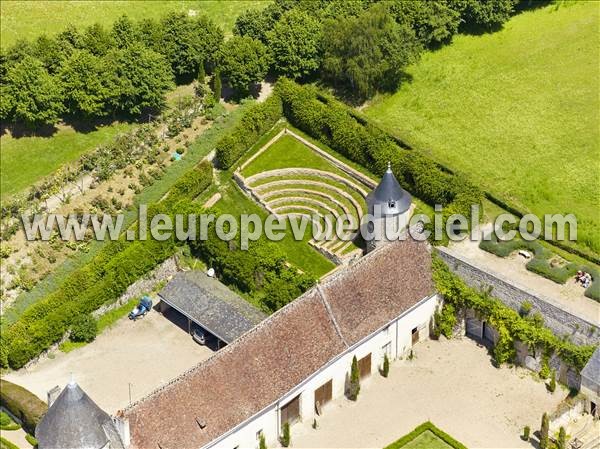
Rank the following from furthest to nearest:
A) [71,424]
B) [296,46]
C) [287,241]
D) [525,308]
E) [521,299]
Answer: [296,46]
[287,241]
[521,299]
[525,308]
[71,424]

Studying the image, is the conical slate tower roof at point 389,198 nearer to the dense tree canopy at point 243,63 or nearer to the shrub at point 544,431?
the shrub at point 544,431

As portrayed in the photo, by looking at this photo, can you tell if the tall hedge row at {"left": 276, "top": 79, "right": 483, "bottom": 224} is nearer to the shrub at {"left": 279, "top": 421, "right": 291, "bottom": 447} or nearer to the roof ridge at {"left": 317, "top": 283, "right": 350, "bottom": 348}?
the roof ridge at {"left": 317, "top": 283, "right": 350, "bottom": 348}

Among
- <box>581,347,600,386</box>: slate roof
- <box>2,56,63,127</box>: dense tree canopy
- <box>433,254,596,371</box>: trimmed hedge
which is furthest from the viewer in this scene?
<box>2,56,63,127</box>: dense tree canopy

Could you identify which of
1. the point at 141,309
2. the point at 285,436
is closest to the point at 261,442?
the point at 285,436

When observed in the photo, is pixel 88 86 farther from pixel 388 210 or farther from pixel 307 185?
pixel 388 210

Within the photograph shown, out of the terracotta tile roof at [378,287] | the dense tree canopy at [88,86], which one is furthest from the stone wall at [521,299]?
the dense tree canopy at [88,86]

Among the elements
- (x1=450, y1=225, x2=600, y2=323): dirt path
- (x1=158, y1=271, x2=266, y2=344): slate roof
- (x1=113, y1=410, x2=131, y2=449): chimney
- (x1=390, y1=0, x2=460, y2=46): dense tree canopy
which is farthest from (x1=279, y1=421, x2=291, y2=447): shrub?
(x1=390, y1=0, x2=460, y2=46): dense tree canopy
